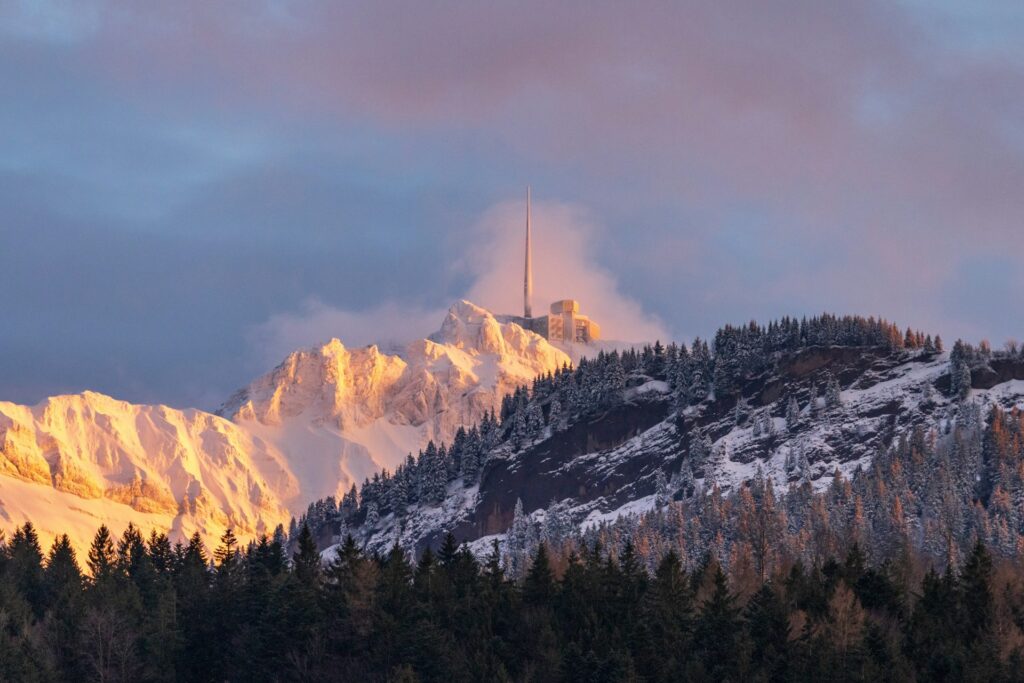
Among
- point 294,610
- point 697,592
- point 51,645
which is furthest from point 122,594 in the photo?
point 697,592

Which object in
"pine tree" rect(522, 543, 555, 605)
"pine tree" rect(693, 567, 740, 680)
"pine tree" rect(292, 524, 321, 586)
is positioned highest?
"pine tree" rect(292, 524, 321, 586)

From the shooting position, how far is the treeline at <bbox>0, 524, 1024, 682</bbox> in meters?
148

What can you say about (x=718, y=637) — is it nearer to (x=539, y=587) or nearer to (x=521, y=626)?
(x=521, y=626)

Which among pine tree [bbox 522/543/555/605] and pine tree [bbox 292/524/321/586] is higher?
pine tree [bbox 292/524/321/586]

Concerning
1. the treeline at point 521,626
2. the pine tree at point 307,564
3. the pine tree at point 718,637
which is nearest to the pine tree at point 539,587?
the treeline at point 521,626

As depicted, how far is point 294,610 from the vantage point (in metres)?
164

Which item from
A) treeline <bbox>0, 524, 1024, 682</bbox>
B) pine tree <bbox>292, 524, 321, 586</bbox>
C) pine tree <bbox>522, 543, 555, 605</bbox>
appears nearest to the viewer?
treeline <bbox>0, 524, 1024, 682</bbox>

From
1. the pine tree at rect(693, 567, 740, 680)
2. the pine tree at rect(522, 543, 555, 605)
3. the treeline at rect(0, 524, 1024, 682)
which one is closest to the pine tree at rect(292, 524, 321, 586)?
the treeline at rect(0, 524, 1024, 682)

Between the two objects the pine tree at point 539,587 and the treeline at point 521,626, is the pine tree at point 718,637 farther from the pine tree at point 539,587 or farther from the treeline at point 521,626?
the pine tree at point 539,587

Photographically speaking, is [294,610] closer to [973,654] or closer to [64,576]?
[64,576]

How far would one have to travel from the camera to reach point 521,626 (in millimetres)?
164000

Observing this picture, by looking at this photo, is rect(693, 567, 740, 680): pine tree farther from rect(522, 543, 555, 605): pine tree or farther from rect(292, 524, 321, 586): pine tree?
rect(292, 524, 321, 586): pine tree

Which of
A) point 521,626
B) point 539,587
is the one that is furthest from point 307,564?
point 521,626

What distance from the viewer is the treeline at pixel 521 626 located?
486 ft
